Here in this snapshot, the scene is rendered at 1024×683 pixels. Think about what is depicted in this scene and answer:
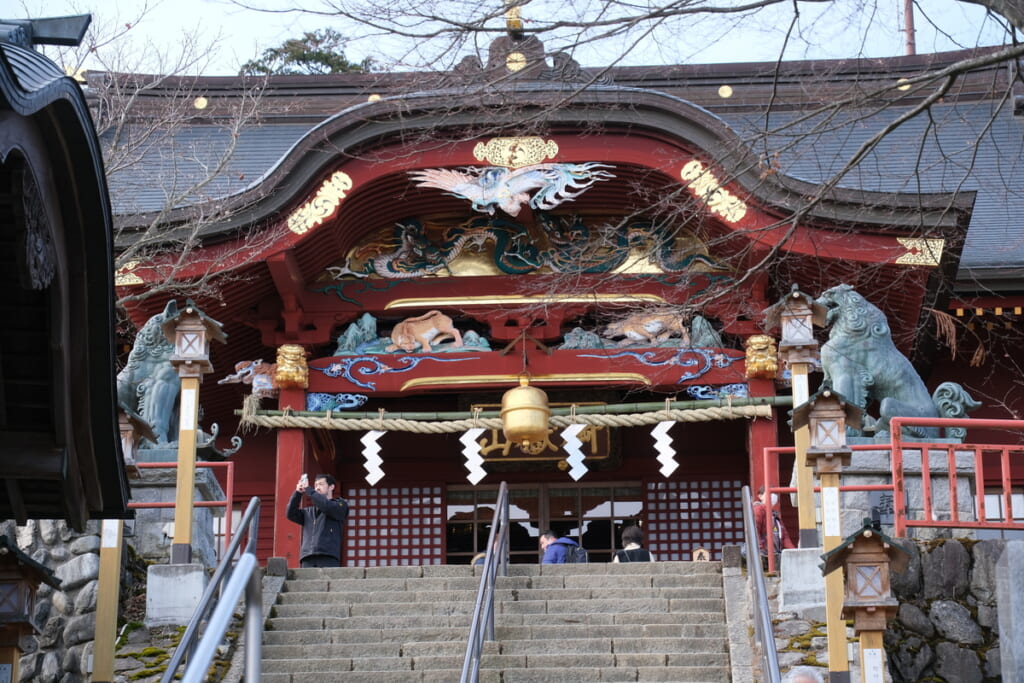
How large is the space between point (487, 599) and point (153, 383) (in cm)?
475

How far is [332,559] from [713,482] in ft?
18.3

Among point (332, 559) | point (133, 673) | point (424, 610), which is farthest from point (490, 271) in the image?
point (133, 673)

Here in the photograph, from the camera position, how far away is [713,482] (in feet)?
52.5

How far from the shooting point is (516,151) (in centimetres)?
1371

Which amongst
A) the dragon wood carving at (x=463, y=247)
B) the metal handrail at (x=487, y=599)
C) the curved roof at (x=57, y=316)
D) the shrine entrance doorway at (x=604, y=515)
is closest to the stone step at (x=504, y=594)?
the metal handrail at (x=487, y=599)

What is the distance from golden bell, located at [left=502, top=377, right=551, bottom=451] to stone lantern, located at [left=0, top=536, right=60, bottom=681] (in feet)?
20.6

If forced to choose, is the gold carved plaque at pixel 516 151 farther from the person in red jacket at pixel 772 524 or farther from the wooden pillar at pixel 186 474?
the wooden pillar at pixel 186 474

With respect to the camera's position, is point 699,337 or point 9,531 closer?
point 9,531

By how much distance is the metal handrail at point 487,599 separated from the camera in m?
8.31

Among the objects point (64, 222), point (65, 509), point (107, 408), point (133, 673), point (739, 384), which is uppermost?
point (739, 384)

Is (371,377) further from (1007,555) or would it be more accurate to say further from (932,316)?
(1007,555)

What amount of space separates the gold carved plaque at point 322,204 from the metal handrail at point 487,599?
3.57 metres

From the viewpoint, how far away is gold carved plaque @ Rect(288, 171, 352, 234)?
13.7m

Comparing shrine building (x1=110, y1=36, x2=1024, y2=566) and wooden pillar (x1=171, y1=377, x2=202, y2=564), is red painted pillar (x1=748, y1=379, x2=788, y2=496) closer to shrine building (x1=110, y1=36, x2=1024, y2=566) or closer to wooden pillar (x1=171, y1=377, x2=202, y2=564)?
shrine building (x1=110, y1=36, x2=1024, y2=566)
